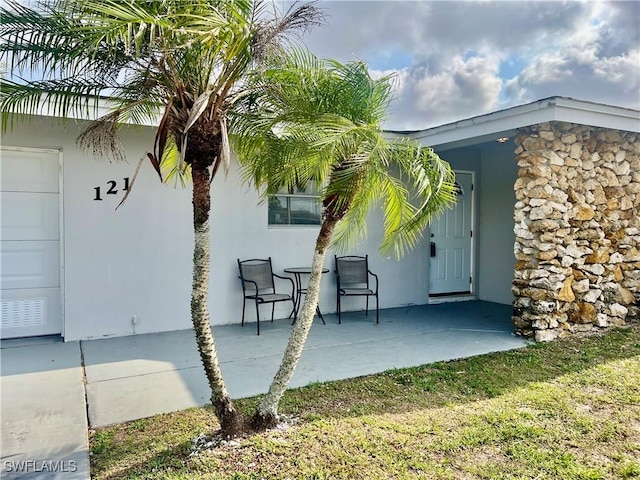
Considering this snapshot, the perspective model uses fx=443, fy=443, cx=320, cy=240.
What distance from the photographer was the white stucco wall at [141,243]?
511 centimetres

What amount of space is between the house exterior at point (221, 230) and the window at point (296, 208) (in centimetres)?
3

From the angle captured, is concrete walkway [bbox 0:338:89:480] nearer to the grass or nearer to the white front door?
the grass

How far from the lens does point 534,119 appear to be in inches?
187

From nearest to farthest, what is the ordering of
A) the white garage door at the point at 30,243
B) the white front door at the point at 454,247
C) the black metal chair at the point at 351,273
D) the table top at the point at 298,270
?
the white garage door at the point at 30,243 < the table top at the point at 298,270 < the black metal chair at the point at 351,273 < the white front door at the point at 454,247

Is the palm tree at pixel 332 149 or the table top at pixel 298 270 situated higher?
the palm tree at pixel 332 149

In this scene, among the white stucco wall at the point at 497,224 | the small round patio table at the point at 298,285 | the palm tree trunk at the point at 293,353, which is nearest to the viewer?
the palm tree trunk at the point at 293,353

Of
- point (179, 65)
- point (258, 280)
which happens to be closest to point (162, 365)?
point (258, 280)

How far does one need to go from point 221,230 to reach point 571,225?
4406 mm

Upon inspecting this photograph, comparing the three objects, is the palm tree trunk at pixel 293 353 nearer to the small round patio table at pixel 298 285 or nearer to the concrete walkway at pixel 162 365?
the concrete walkway at pixel 162 365

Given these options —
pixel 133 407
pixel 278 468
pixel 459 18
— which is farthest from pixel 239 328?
pixel 459 18

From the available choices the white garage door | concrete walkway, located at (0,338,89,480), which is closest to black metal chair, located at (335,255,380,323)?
concrete walkway, located at (0,338,89,480)

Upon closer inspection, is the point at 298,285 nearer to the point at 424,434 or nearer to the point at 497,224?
the point at 424,434

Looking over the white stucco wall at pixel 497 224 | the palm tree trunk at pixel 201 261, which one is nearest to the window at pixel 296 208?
the white stucco wall at pixel 497 224
